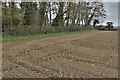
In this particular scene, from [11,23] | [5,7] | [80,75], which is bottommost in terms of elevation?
[80,75]

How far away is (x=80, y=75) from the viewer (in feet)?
22.3

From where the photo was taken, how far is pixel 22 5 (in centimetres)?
2530

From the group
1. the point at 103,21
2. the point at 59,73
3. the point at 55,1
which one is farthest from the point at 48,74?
the point at 103,21

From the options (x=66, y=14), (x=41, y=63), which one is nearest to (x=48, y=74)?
(x=41, y=63)

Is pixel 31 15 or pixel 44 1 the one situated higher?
pixel 44 1

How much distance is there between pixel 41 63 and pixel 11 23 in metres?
15.2

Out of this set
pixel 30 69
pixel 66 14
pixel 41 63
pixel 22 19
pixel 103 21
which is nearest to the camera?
pixel 30 69

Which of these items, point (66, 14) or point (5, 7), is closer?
point (5, 7)

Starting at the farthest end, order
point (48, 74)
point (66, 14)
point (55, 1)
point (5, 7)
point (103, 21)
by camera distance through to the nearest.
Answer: point (103, 21) < point (66, 14) < point (55, 1) < point (5, 7) < point (48, 74)

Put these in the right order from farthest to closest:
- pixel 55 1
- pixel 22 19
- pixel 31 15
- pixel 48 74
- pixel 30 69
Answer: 1. pixel 55 1
2. pixel 31 15
3. pixel 22 19
4. pixel 30 69
5. pixel 48 74

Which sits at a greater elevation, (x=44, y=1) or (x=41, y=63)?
(x=44, y=1)

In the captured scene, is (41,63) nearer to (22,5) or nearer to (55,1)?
(22,5)

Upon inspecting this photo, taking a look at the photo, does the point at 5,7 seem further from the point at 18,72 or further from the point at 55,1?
the point at 18,72

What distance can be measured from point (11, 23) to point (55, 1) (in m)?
8.87
